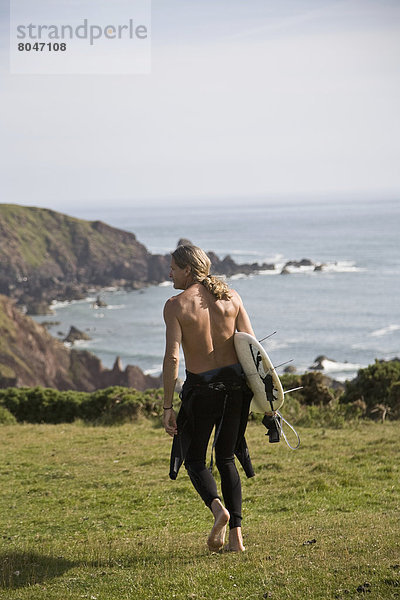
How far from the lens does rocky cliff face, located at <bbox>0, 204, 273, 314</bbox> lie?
126688 mm

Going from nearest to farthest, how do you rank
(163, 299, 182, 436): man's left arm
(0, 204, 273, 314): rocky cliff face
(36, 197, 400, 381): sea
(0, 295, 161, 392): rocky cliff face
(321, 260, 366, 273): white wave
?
(163, 299, 182, 436): man's left arm → (0, 295, 161, 392): rocky cliff face → (36, 197, 400, 381): sea → (0, 204, 273, 314): rocky cliff face → (321, 260, 366, 273): white wave

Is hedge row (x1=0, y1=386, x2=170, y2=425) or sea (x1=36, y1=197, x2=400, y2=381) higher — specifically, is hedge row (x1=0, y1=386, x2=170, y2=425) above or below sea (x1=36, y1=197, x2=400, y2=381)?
above

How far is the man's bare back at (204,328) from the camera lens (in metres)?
6.14

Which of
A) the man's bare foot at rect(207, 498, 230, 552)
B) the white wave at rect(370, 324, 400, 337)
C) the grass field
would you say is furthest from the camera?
the white wave at rect(370, 324, 400, 337)

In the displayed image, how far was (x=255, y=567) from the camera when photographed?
221 inches

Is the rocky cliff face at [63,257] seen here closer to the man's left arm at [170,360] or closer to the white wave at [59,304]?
the white wave at [59,304]

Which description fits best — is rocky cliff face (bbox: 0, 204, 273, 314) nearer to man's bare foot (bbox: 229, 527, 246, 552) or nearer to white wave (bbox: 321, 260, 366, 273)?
white wave (bbox: 321, 260, 366, 273)

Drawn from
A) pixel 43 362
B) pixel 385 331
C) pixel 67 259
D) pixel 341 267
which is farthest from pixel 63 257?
pixel 43 362

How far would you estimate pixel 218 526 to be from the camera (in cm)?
595

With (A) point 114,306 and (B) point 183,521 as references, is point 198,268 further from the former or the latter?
(A) point 114,306

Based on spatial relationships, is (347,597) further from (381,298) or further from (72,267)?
(72,267)

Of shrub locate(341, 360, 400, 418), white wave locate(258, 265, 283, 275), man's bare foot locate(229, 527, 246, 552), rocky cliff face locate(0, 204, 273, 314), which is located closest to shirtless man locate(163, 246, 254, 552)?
man's bare foot locate(229, 527, 246, 552)

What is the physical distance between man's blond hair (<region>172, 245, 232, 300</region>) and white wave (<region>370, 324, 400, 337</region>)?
241 feet

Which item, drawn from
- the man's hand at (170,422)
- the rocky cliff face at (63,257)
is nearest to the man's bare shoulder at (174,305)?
the man's hand at (170,422)
